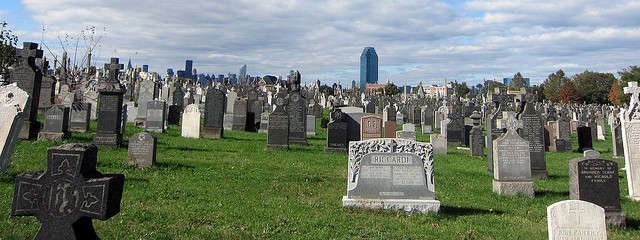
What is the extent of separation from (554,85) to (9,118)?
109 m

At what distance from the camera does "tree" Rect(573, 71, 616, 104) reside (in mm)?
95812

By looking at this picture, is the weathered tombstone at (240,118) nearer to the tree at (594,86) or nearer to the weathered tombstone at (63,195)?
the weathered tombstone at (63,195)

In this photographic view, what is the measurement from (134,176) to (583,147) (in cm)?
2005

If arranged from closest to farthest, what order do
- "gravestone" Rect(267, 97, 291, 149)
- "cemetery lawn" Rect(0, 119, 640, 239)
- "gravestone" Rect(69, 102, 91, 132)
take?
1. "cemetery lawn" Rect(0, 119, 640, 239)
2. "gravestone" Rect(267, 97, 291, 149)
3. "gravestone" Rect(69, 102, 91, 132)

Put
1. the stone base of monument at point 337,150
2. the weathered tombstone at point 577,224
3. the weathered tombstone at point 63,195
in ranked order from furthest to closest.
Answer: the stone base of monument at point 337,150 < the weathered tombstone at point 577,224 < the weathered tombstone at point 63,195

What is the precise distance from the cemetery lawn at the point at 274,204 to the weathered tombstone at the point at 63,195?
4.76ft

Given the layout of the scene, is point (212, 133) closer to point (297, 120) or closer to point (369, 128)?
point (297, 120)

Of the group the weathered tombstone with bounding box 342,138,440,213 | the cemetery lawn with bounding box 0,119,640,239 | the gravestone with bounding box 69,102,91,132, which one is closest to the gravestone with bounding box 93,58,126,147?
the cemetery lawn with bounding box 0,119,640,239

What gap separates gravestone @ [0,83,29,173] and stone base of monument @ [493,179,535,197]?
32.8 feet

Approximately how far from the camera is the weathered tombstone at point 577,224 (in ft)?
17.4

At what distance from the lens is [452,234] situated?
22.0 feet

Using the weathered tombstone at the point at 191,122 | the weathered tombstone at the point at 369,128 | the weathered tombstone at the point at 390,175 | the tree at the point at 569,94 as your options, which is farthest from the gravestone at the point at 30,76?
the tree at the point at 569,94

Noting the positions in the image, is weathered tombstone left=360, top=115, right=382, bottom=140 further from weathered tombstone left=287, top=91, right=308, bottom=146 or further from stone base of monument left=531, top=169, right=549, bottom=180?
stone base of monument left=531, top=169, right=549, bottom=180

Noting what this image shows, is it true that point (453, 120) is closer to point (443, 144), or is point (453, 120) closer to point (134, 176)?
point (443, 144)
